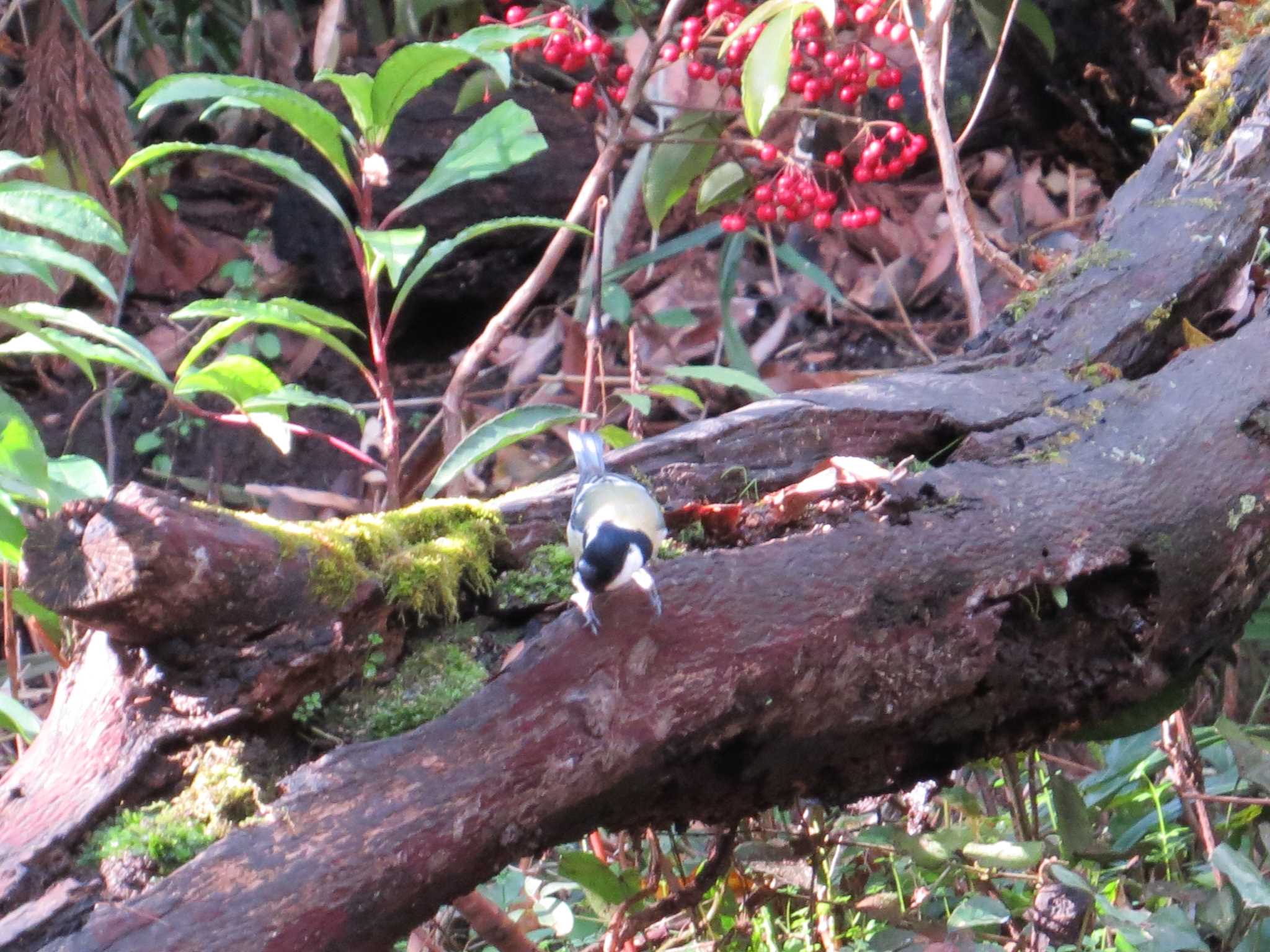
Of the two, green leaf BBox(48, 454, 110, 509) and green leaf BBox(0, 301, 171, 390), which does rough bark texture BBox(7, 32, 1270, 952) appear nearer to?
green leaf BBox(48, 454, 110, 509)

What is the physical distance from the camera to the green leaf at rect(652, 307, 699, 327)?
15.3 ft

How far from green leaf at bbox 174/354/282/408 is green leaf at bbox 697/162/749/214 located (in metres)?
1.66

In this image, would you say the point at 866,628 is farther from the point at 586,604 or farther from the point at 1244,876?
the point at 1244,876

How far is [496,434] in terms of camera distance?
2.31 m

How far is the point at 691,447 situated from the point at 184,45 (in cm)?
486

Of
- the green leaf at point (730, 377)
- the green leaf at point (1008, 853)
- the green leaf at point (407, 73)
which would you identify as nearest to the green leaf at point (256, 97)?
the green leaf at point (407, 73)

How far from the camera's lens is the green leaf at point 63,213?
1983 mm

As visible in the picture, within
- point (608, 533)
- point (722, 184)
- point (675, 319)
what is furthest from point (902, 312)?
point (608, 533)

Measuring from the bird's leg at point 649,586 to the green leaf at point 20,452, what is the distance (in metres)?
0.86

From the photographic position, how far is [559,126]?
5.12 m

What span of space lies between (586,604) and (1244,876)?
1179 mm

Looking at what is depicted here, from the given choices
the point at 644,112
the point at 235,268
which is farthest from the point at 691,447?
the point at 235,268

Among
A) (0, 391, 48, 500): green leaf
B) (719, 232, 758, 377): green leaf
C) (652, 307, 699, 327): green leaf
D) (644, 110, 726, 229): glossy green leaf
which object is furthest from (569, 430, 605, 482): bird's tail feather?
(652, 307, 699, 327): green leaf

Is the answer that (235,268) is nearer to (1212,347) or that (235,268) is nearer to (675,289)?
(675,289)
